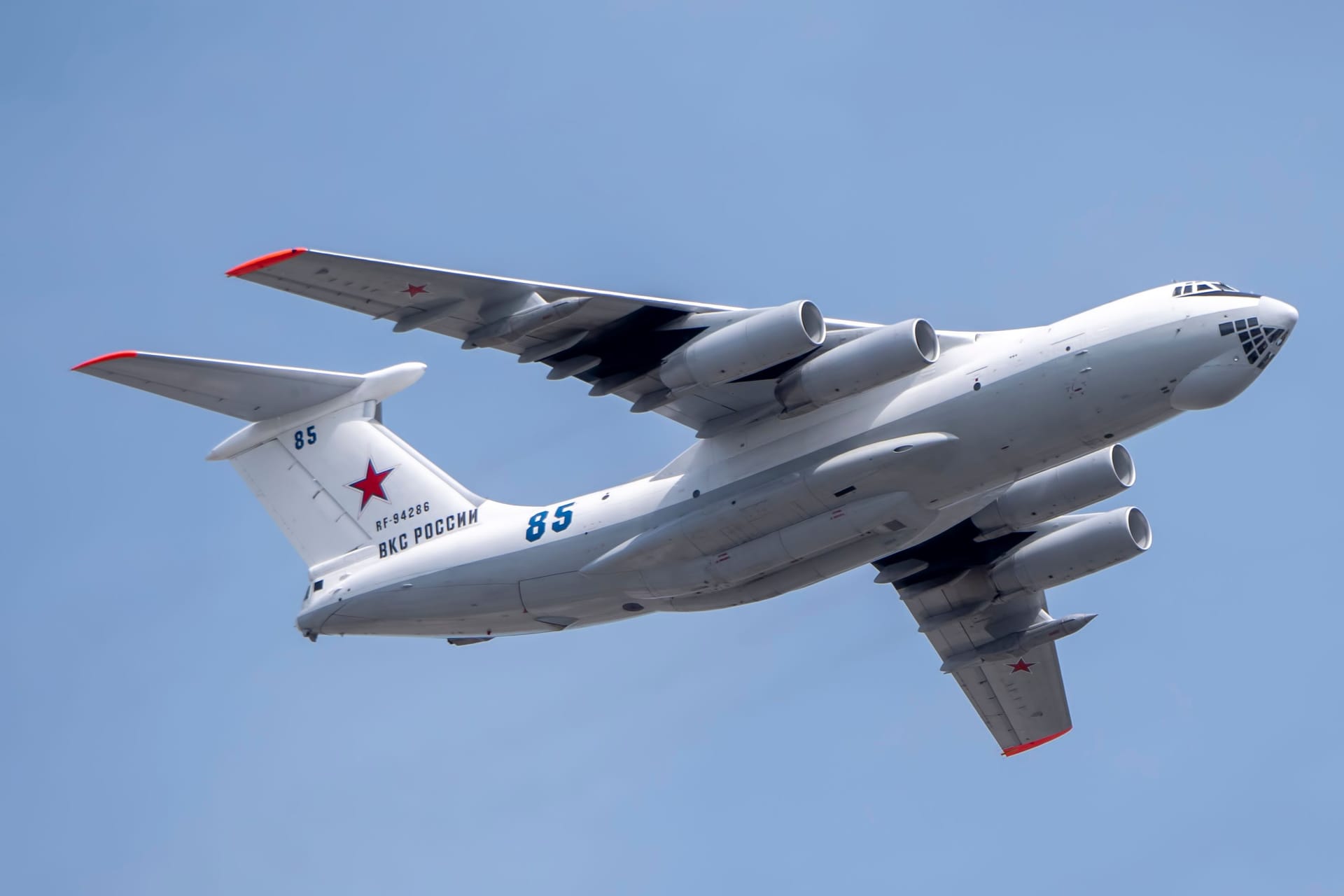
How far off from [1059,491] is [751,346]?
137 inches

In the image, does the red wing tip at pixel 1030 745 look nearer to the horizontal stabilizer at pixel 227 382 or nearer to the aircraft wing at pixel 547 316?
the aircraft wing at pixel 547 316

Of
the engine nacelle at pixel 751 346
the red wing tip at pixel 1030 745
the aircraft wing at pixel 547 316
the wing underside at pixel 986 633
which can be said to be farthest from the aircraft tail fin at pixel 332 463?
the red wing tip at pixel 1030 745

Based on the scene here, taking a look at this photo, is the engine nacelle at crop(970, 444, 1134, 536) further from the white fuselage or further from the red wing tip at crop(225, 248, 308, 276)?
the red wing tip at crop(225, 248, 308, 276)

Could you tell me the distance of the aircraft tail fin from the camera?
1508 cm

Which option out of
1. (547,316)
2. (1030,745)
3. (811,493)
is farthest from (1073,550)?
(547,316)

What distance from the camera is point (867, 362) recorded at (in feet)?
41.1

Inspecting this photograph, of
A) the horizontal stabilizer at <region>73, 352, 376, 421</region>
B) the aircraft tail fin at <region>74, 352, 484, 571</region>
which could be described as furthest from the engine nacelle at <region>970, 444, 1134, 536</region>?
the horizontal stabilizer at <region>73, 352, 376, 421</region>

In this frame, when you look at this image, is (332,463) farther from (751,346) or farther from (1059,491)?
(1059,491)

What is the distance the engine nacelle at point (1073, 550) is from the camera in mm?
15102

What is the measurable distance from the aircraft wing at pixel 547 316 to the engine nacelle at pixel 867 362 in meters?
0.45

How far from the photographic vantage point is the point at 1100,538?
15164mm

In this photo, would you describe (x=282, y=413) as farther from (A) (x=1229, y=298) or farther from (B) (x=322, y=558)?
(A) (x=1229, y=298)

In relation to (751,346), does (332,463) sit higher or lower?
higher

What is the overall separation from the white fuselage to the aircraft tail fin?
24cm
